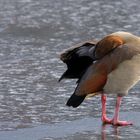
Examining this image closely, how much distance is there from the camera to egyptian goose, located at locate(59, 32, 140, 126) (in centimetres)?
671

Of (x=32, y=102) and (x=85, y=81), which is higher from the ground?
(x=85, y=81)

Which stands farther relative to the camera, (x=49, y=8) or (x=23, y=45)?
(x=49, y=8)

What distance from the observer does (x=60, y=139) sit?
6430mm

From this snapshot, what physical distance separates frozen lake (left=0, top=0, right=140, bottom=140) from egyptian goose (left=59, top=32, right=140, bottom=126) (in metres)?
0.35

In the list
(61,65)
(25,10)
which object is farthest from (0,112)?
(25,10)

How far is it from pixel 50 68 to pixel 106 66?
2.67 meters

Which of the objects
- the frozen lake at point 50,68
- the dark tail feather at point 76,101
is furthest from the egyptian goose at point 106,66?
the frozen lake at point 50,68

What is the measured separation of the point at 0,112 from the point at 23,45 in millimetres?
3520

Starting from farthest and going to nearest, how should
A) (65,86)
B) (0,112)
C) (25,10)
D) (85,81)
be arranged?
(25,10)
(65,86)
(0,112)
(85,81)

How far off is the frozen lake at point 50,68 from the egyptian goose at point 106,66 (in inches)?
13.8

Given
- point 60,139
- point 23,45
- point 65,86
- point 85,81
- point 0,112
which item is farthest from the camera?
point 23,45

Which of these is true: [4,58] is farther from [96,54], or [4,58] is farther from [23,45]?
[96,54]

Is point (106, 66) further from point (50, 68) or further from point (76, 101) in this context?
point (50, 68)

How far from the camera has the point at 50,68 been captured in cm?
941
